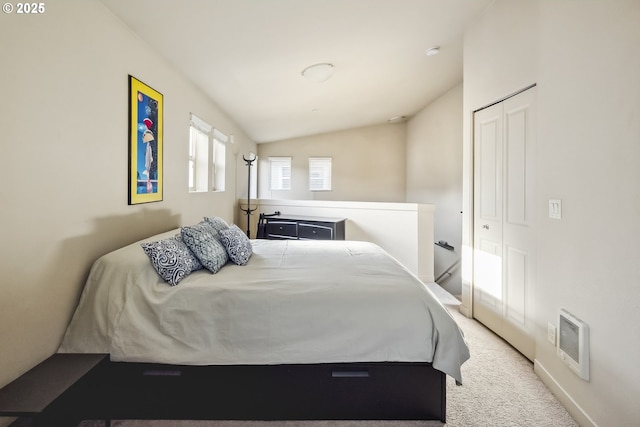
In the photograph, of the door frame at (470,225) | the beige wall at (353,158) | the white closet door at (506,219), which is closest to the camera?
the white closet door at (506,219)

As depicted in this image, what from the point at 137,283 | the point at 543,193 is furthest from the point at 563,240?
the point at 137,283

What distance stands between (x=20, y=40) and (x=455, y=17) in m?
3.17

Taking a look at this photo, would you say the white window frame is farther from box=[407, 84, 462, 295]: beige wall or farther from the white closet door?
the white closet door

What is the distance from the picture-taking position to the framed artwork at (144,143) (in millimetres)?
2125

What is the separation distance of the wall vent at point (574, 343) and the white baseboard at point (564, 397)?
7.0 inches

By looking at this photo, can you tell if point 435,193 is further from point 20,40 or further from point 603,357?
point 20,40

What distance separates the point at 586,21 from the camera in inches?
61.4

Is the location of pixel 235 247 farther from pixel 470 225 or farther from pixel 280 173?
pixel 280 173

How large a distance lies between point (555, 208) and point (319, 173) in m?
5.55

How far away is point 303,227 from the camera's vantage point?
15.7ft

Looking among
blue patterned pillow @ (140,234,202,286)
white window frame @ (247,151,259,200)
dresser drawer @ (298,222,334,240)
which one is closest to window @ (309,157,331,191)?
white window frame @ (247,151,259,200)

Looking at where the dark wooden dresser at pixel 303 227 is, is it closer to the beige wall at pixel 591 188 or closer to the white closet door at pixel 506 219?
the white closet door at pixel 506 219

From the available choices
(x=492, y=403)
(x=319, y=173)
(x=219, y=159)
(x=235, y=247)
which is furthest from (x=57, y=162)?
(x=319, y=173)

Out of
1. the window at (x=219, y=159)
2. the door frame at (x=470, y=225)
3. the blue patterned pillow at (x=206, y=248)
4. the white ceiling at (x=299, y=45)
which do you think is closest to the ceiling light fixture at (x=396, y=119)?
the white ceiling at (x=299, y=45)
